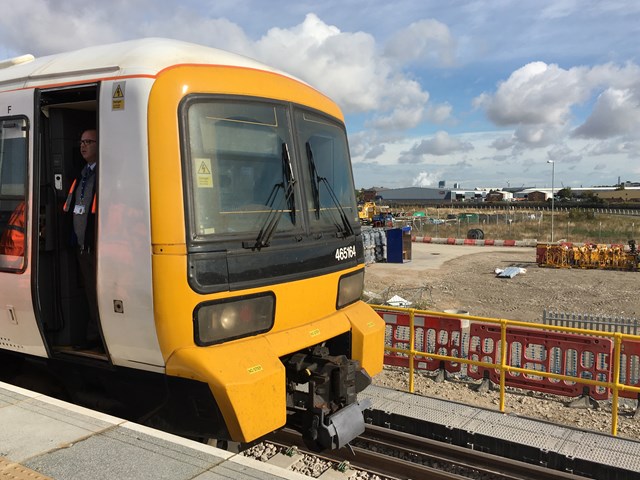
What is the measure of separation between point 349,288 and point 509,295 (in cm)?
1625

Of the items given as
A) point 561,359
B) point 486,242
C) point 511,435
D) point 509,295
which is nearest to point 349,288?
point 511,435

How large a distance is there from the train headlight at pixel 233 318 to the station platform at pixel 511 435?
2.45 m

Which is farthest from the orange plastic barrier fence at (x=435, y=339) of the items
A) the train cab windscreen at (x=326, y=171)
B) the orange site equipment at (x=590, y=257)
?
the orange site equipment at (x=590, y=257)

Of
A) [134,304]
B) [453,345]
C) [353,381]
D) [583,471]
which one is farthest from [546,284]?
[134,304]

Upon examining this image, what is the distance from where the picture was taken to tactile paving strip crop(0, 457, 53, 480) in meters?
3.19

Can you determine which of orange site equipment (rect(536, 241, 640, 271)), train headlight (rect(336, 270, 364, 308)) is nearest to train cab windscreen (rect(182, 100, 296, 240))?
train headlight (rect(336, 270, 364, 308))

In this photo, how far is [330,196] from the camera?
496 cm

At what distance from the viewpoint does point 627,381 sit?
7754mm

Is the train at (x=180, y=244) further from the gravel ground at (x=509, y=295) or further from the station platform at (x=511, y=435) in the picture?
the gravel ground at (x=509, y=295)

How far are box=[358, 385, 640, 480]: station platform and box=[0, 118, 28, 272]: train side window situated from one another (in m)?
3.76

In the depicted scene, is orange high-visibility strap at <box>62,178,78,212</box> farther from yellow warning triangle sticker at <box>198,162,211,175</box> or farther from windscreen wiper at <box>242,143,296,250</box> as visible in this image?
windscreen wiper at <box>242,143,296,250</box>

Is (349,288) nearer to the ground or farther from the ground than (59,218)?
nearer to the ground

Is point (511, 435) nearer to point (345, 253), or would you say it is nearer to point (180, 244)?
point (345, 253)

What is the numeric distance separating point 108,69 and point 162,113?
597 millimetres
